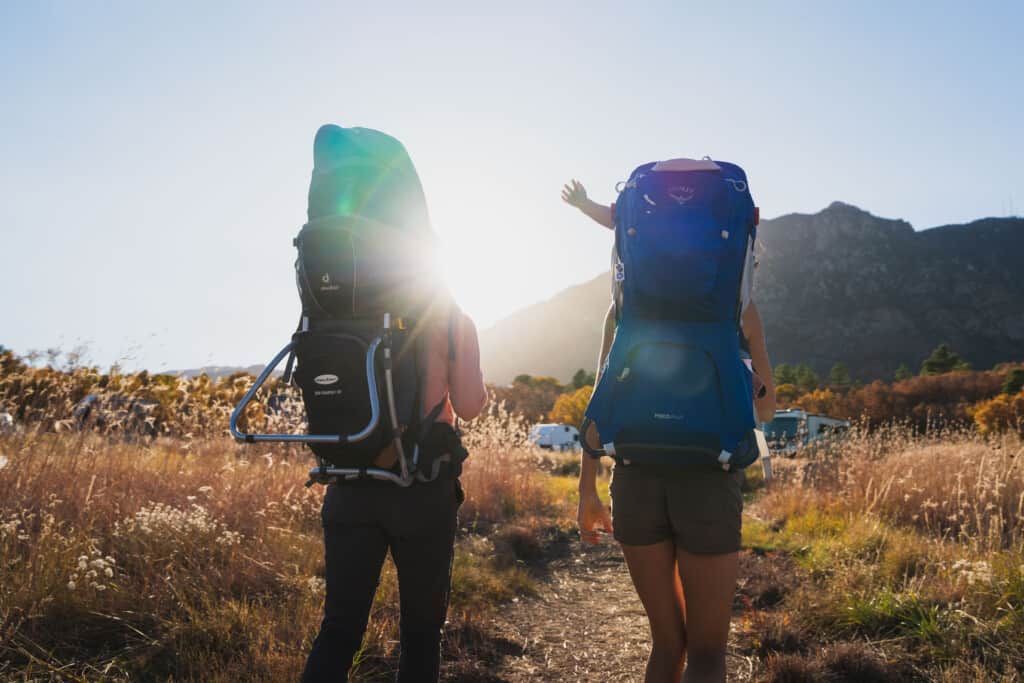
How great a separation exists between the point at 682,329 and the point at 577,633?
3422mm

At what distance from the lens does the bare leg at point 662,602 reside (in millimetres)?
1924

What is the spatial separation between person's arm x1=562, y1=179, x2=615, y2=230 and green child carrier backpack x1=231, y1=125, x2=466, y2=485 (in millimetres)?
641

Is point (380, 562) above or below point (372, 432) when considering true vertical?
below

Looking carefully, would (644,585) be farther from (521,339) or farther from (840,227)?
(521,339)

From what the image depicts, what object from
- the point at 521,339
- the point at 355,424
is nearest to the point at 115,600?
the point at 355,424

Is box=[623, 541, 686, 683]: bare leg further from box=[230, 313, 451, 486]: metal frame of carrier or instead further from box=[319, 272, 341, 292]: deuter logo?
box=[319, 272, 341, 292]: deuter logo

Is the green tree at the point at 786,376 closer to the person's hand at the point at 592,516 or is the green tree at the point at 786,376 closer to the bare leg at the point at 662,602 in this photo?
the person's hand at the point at 592,516

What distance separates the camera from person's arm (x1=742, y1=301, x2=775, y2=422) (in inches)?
79.1

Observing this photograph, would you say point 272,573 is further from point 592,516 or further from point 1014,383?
point 1014,383

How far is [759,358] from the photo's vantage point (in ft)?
6.92

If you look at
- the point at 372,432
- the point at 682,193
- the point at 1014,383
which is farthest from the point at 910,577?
the point at 1014,383

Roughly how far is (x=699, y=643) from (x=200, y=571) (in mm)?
3321

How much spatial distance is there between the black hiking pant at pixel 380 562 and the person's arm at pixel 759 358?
3.12ft

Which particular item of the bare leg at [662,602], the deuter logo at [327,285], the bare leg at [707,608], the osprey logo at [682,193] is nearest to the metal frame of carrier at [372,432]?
the deuter logo at [327,285]
